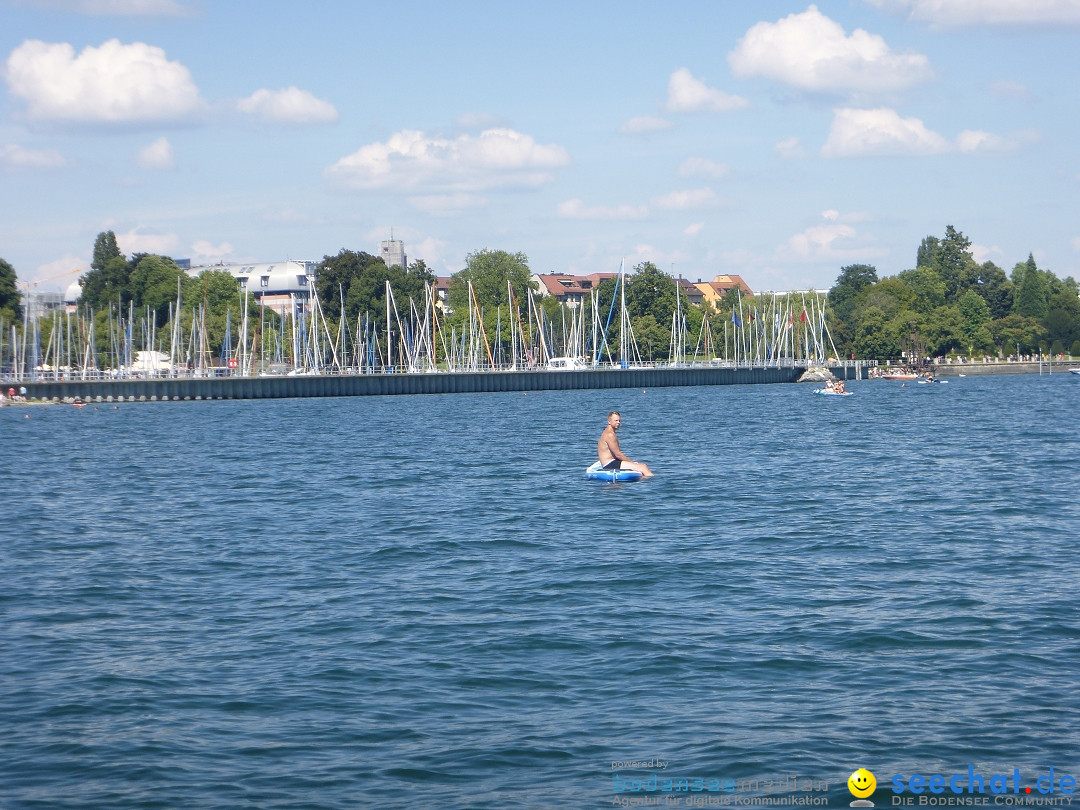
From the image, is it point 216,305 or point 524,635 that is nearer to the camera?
point 524,635

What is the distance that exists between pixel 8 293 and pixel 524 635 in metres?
150

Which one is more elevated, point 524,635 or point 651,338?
point 651,338

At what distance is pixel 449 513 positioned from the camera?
32.1m

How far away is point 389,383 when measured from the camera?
13400 cm

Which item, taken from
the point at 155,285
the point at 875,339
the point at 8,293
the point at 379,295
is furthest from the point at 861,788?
the point at 875,339

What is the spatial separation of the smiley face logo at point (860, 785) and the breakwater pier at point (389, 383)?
117327 mm

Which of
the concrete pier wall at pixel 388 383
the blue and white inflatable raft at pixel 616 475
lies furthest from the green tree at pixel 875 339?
the blue and white inflatable raft at pixel 616 475

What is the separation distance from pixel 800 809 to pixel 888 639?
6.38 metres

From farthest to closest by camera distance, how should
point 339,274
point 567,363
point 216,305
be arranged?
point 216,305 → point 339,274 → point 567,363

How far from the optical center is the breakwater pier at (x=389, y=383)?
12106cm

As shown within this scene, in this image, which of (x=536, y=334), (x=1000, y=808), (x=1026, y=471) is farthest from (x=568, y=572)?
(x=536, y=334)

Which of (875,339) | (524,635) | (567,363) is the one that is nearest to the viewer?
(524,635)

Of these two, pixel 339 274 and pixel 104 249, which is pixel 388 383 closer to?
pixel 339 274

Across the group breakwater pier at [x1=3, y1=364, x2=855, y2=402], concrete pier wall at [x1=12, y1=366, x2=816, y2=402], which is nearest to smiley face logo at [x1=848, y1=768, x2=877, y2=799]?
breakwater pier at [x1=3, y1=364, x2=855, y2=402]
